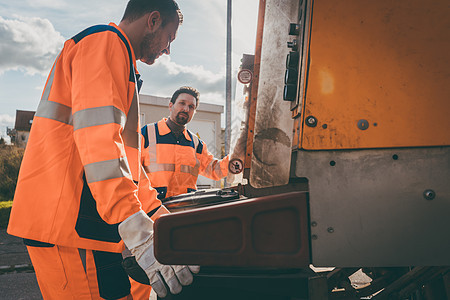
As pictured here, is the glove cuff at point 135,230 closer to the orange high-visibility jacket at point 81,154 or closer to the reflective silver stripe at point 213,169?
the orange high-visibility jacket at point 81,154

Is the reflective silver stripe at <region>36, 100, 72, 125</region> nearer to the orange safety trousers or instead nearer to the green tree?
the orange safety trousers

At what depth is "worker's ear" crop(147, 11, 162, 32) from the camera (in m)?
1.72

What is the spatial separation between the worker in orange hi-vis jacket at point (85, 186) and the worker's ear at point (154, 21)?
8.9 inches

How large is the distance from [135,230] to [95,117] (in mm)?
456

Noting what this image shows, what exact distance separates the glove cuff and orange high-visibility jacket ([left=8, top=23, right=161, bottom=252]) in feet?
0.08

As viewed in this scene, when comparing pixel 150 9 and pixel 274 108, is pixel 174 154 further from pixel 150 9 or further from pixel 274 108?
pixel 274 108

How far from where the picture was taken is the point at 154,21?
5.71 ft

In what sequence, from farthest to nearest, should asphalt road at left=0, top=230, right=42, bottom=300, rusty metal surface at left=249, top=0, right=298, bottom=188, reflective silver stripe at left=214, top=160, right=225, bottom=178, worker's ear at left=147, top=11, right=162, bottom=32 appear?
reflective silver stripe at left=214, top=160, right=225, bottom=178, asphalt road at left=0, top=230, right=42, bottom=300, worker's ear at left=147, top=11, right=162, bottom=32, rusty metal surface at left=249, top=0, right=298, bottom=188

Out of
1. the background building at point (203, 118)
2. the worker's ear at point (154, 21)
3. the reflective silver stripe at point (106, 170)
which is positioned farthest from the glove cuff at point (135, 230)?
the background building at point (203, 118)

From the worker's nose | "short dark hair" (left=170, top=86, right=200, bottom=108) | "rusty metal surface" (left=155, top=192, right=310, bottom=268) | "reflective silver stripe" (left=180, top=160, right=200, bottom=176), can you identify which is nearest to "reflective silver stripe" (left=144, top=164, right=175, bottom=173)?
"reflective silver stripe" (left=180, top=160, right=200, bottom=176)

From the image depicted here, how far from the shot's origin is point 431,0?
4.27 ft

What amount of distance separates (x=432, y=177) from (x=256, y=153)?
72cm

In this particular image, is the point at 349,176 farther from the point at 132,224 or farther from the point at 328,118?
the point at 132,224

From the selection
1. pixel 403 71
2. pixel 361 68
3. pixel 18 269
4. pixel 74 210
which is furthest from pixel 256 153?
pixel 18 269
